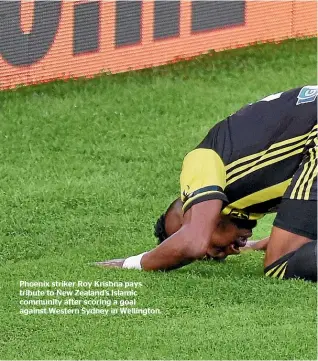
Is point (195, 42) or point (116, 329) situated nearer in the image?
point (116, 329)

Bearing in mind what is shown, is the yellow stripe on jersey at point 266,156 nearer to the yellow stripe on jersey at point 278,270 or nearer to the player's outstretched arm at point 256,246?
the yellow stripe on jersey at point 278,270

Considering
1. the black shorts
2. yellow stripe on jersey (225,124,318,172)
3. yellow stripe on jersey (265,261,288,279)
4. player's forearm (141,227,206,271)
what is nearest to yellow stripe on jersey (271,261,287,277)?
yellow stripe on jersey (265,261,288,279)

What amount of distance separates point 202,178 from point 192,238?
33cm

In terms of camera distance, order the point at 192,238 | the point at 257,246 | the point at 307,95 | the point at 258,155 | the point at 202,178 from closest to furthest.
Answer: the point at 192,238, the point at 202,178, the point at 258,155, the point at 307,95, the point at 257,246

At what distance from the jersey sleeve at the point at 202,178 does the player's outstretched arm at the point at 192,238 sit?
0.04 m

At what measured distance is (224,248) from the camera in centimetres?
619

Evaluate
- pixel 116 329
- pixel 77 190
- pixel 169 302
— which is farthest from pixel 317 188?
pixel 77 190

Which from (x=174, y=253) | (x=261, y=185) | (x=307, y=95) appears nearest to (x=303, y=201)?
(x=261, y=185)

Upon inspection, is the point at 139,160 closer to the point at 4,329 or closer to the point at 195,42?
the point at 195,42

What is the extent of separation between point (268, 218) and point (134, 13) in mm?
3133

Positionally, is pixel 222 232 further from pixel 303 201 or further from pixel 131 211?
pixel 131 211

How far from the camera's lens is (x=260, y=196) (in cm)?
601

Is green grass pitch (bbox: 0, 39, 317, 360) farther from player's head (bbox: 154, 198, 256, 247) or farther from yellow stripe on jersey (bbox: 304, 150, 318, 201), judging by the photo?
yellow stripe on jersey (bbox: 304, 150, 318, 201)

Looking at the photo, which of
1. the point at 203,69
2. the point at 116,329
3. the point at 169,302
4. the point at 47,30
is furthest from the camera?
the point at 203,69
